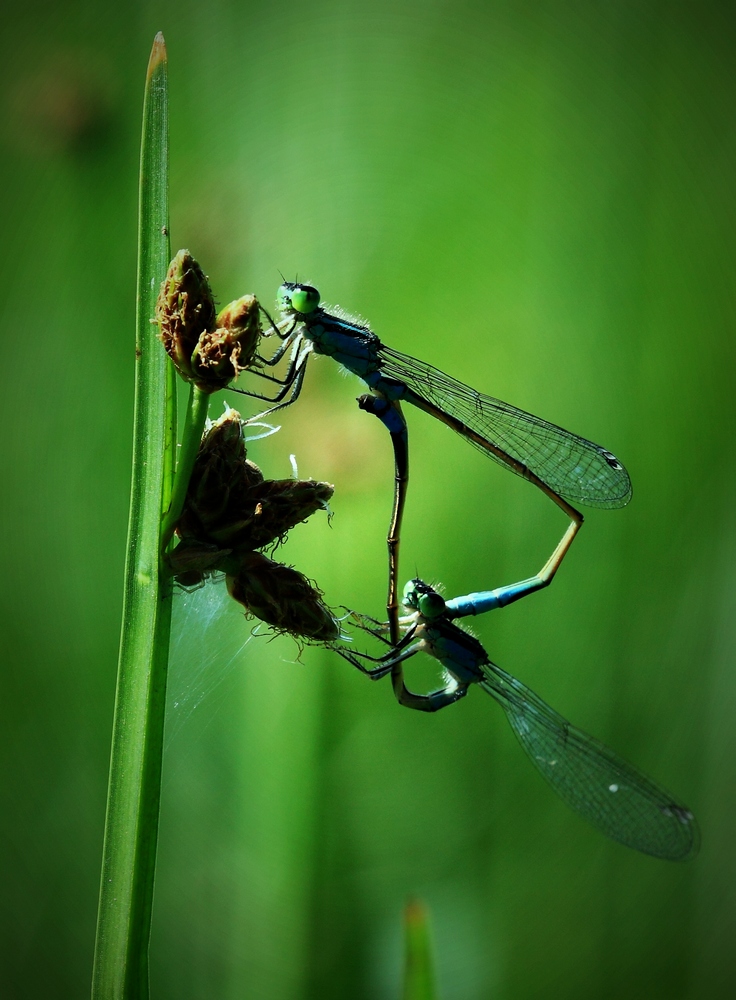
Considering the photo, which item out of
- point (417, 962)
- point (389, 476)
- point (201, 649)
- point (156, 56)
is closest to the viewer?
point (417, 962)

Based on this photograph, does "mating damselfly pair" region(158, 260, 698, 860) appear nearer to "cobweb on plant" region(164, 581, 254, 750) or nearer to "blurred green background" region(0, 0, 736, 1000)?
"blurred green background" region(0, 0, 736, 1000)

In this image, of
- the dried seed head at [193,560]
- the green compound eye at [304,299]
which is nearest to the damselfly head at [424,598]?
the green compound eye at [304,299]

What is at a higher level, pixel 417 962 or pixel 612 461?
pixel 612 461

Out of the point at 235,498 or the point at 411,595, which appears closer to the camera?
the point at 235,498

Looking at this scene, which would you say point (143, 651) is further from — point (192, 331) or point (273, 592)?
point (192, 331)

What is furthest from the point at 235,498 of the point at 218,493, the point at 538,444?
the point at 538,444

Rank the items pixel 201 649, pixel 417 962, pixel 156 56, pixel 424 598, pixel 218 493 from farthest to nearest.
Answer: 1. pixel 424 598
2. pixel 201 649
3. pixel 218 493
4. pixel 156 56
5. pixel 417 962

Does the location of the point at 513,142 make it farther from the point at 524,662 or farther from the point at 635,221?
the point at 524,662

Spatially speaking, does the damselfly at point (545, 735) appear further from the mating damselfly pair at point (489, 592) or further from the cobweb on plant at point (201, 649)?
the cobweb on plant at point (201, 649)
